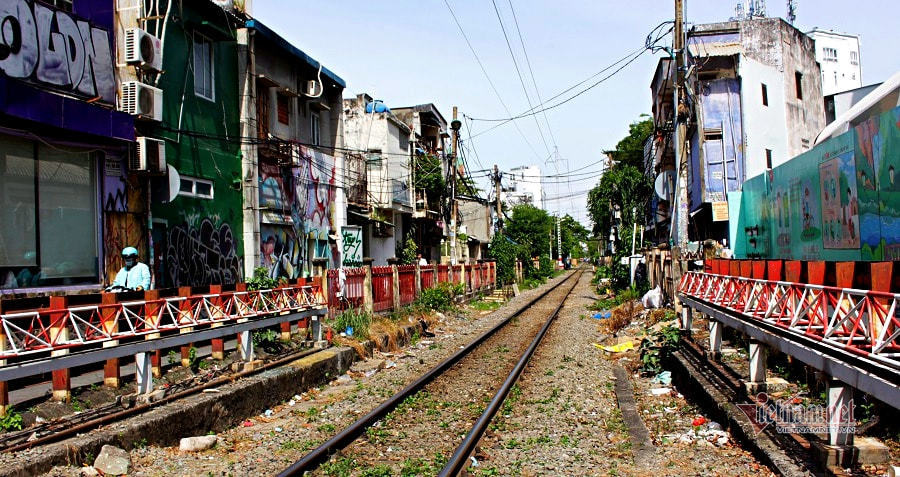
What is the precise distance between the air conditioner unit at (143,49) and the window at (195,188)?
245 cm

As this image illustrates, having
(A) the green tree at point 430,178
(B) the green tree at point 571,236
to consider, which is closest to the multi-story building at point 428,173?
(A) the green tree at point 430,178

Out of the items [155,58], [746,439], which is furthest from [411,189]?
[746,439]

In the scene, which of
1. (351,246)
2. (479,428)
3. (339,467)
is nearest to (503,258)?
(351,246)

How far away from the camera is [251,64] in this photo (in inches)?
629

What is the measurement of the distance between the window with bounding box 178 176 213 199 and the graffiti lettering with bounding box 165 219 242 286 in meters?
0.57

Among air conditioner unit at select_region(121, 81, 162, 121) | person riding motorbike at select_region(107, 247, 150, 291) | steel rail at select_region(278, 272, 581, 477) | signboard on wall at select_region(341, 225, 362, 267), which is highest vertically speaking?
air conditioner unit at select_region(121, 81, 162, 121)

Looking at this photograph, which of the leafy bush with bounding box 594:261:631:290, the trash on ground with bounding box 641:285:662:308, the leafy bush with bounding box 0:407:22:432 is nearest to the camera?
the leafy bush with bounding box 0:407:22:432

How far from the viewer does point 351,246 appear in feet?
72.0

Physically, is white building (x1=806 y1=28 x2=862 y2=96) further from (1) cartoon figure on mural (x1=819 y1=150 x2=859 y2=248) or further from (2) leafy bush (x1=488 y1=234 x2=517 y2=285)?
(1) cartoon figure on mural (x1=819 y1=150 x2=859 y2=248)

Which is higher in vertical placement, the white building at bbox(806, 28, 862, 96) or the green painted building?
the white building at bbox(806, 28, 862, 96)

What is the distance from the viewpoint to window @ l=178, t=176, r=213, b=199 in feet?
44.4

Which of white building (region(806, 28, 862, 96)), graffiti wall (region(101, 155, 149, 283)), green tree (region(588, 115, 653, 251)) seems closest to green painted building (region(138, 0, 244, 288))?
graffiti wall (region(101, 155, 149, 283))

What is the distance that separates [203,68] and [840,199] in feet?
42.2

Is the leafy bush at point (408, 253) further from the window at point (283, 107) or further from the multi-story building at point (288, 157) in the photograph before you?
the window at point (283, 107)
